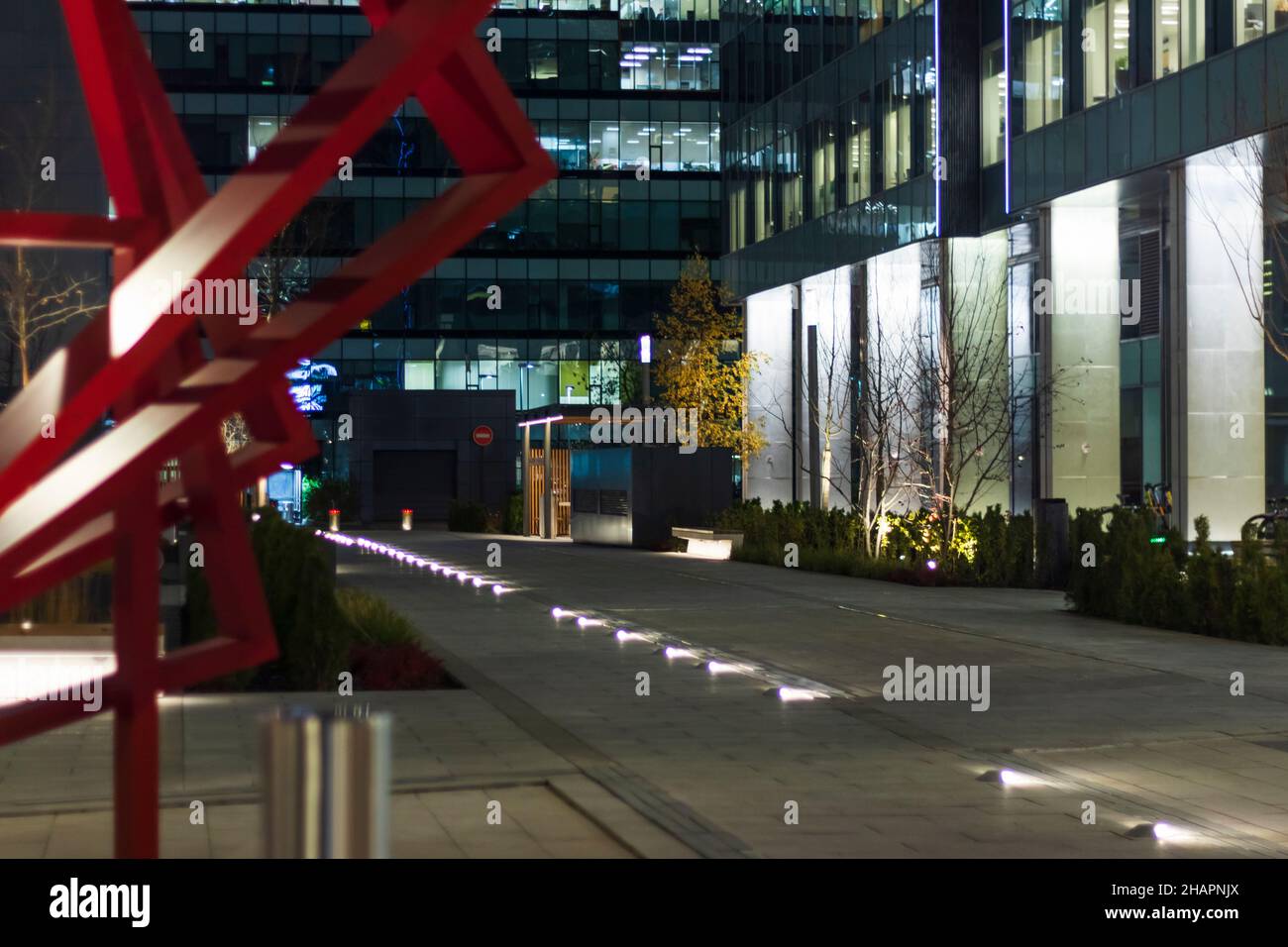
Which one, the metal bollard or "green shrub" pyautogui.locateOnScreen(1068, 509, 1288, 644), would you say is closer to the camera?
the metal bollard

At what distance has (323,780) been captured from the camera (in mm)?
3621

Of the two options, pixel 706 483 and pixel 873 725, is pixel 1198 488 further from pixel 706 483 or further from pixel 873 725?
pixel 873 725

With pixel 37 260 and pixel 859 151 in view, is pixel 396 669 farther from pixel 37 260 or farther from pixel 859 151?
pixel 859 151

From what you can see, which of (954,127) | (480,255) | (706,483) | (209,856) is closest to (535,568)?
(706,483)

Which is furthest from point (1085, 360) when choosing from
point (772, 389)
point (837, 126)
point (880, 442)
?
point (772, 389)

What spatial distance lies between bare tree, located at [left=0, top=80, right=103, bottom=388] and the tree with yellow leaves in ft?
77.9

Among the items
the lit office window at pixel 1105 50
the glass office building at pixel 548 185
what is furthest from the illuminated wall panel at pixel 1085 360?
the glass office building at pixel 548 185

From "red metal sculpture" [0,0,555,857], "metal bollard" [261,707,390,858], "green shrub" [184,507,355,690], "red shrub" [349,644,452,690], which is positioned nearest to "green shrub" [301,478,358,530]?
"red shrub" [349,644,452,690]

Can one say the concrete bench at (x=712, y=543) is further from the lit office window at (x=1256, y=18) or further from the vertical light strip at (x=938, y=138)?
the lit office window at (x=1256, y=18)

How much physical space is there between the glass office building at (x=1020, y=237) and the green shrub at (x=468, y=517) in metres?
9.50

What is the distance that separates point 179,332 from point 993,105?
111 ft

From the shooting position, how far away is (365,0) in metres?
5.27

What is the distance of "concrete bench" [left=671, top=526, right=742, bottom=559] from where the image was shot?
3762cm

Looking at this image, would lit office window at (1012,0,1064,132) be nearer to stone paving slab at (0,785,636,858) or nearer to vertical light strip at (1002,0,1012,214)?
vertical light strip at (1002,0,1012,214)
